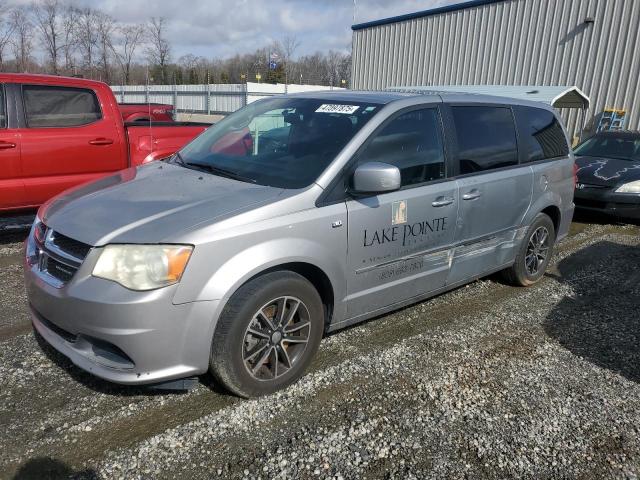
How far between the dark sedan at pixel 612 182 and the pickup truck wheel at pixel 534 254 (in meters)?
3.56

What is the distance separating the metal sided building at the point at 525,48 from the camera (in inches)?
555

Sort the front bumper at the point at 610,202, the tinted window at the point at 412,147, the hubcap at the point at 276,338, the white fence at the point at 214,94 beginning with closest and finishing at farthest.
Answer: the hubcap at the point at 276,338
the tinted window at the point at 412,147
the front bumper at the point at 610,202
the white fence at the point at 214,94

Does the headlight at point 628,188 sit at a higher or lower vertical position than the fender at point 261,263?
lower

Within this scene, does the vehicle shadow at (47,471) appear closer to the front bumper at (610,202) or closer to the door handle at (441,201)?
the door handle at (441,201)

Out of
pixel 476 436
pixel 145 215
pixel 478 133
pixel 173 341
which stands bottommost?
pixel 476 436

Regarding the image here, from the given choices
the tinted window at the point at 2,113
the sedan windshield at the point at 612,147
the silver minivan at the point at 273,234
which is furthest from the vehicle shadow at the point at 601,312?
the tinted window at the point at 2,113

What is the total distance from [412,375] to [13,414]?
7.80 ft

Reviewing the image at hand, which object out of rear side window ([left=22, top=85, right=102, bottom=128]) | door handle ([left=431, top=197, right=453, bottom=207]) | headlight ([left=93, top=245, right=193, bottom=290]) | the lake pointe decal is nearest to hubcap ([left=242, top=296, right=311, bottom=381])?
headlight ([left=93, top=245, right=193, bottom=290])

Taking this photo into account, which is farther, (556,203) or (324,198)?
(556,203)

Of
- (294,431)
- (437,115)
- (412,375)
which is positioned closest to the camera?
(294,431)

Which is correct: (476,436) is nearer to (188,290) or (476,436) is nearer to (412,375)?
(412,375)

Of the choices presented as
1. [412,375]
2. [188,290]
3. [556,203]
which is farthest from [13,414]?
[556,203]

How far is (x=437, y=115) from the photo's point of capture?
3.93 metres

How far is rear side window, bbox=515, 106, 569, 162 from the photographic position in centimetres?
480
